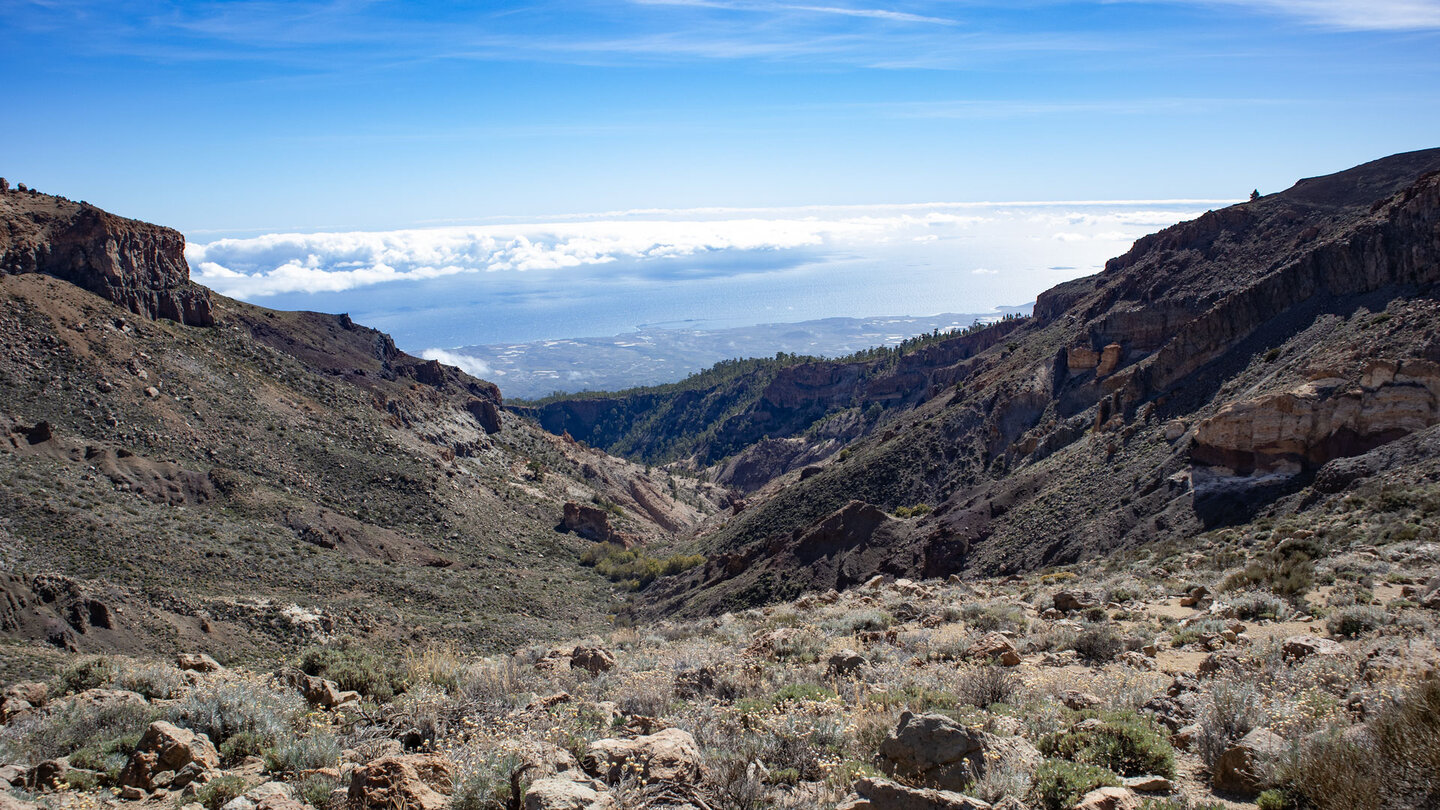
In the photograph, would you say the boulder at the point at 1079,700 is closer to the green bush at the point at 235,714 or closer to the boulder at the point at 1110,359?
the green bush at the point at 235,714

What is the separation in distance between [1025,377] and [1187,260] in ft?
36.9

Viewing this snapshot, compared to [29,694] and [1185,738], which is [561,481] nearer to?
[29,694]

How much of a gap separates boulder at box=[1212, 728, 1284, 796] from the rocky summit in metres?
0.04

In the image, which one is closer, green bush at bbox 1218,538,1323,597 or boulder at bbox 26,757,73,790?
boulder at bbox 26,757,73,790

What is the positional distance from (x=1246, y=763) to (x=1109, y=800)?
1420 millimetres

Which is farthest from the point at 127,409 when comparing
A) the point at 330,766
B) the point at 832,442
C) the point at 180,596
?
the point at 832,442

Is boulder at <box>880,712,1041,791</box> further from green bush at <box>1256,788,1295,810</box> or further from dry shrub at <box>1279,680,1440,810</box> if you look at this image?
dry shrub at <box>1279,680,1440,810</box>

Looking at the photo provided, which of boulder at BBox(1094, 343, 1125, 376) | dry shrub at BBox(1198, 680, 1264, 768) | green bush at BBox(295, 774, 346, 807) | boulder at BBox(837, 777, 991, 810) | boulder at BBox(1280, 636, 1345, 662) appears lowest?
boulder at BBox(1280, 636, 1345, 662)

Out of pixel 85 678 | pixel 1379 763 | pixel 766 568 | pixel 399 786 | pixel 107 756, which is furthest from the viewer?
pixel 766 568

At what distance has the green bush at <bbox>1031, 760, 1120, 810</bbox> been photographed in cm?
549

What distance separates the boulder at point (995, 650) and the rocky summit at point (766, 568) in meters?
0.10

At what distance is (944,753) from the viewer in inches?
236

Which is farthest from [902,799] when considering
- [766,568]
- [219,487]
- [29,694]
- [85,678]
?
[219,487]

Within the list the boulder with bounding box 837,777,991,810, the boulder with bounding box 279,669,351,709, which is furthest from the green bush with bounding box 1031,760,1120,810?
the boulder with bounding box 279,669,351,709
